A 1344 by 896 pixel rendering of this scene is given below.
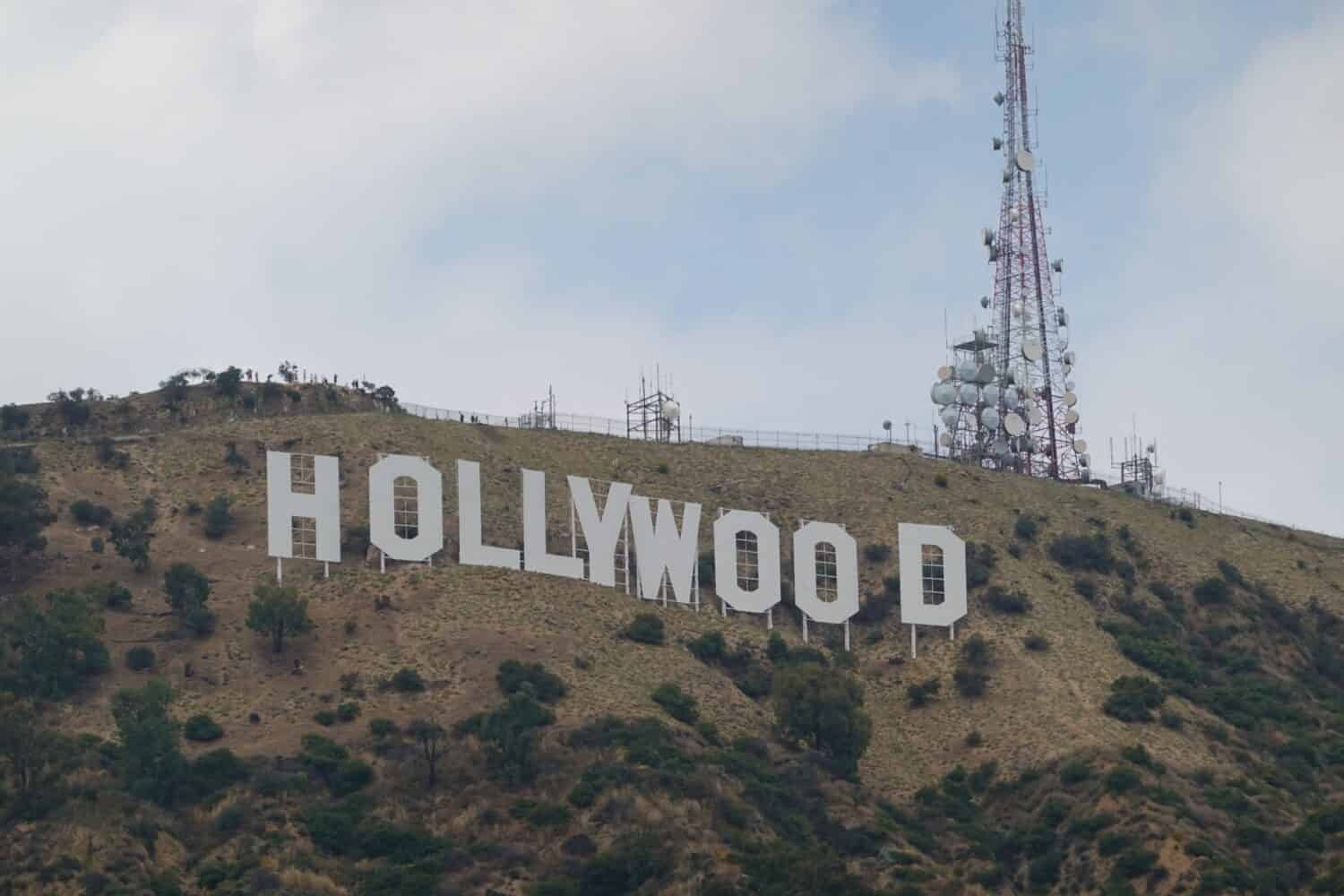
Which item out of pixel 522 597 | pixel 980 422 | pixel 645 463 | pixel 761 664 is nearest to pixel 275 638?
pixel 522 597

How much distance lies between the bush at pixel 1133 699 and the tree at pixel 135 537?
127 feet

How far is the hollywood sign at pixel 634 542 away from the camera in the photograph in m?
94.2

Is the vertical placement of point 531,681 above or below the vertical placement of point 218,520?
below

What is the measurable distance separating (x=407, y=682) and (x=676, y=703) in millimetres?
10368

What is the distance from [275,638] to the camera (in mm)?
90812

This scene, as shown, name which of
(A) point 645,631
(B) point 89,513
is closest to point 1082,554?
(A) point 645,631

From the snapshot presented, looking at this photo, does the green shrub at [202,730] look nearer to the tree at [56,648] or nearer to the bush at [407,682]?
the tree at [56,648]

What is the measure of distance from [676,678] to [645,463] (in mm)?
21301

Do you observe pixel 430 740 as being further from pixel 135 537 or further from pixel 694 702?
pixel 135 537

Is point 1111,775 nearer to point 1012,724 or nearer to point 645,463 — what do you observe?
point 1012,724

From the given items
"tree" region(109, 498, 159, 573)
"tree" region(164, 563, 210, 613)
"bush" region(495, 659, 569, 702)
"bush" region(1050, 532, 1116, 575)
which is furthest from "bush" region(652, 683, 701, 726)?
"bush" region(1050, 532, 1116, 575)

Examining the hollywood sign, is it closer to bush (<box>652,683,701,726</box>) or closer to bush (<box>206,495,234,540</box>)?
bush (<box>206,495,234,540</box>)

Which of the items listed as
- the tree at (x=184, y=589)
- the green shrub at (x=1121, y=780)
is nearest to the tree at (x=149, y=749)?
the tree at (x=184, y=589)

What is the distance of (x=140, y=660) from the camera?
8875cm
